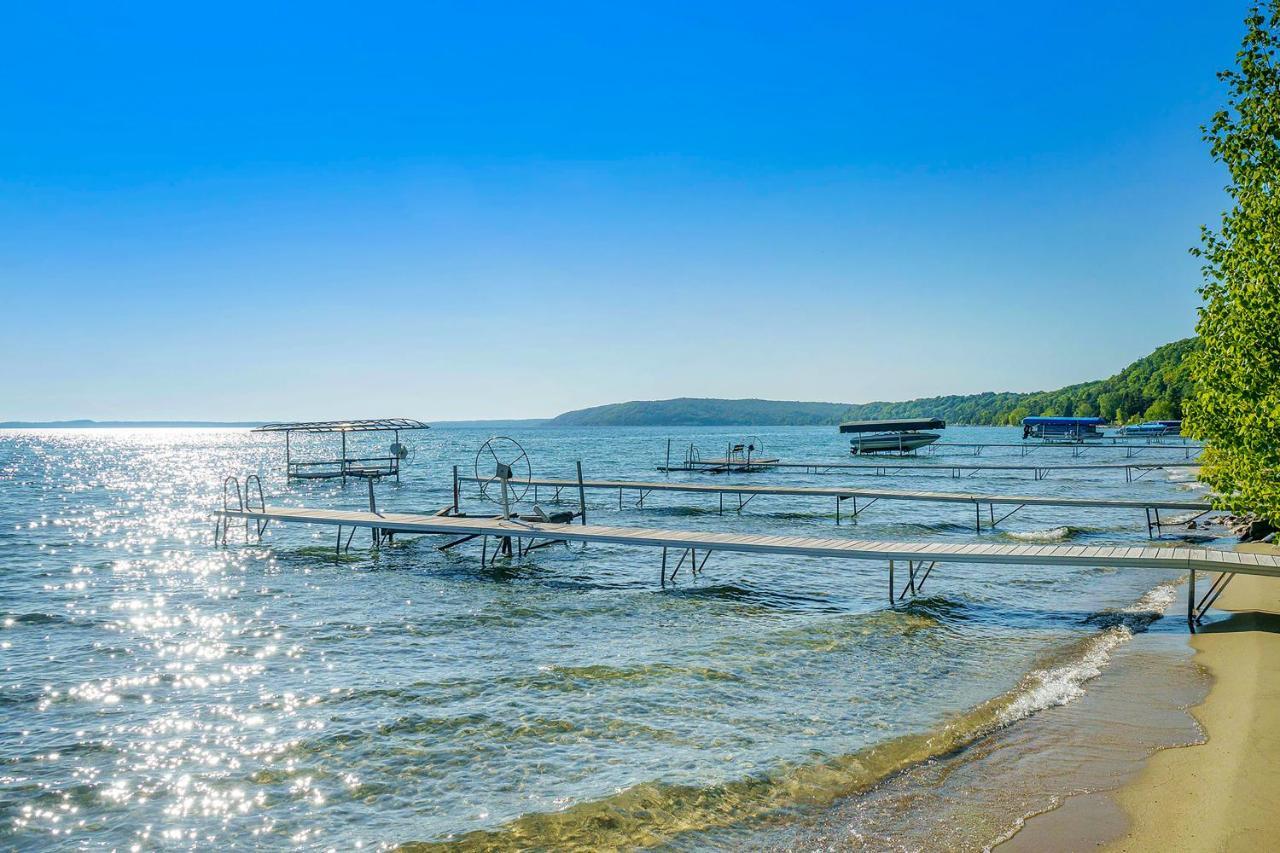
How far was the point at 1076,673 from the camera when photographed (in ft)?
30.7

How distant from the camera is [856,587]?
1532 centimetres

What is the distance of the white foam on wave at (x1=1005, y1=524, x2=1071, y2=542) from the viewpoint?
20.4 m

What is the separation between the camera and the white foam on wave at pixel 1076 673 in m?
8.27

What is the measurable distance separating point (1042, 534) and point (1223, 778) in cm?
1689

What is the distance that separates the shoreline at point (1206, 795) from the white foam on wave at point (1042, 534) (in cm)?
1226

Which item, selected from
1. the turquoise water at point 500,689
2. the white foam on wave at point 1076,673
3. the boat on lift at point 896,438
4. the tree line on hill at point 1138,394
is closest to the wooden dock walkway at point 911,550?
the white foam on wave at point 1076,673

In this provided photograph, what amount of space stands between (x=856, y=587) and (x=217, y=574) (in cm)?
1410

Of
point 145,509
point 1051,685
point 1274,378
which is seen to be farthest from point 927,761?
point 145,509

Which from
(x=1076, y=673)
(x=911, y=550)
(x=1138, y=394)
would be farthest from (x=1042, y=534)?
(x=1138, y=394)

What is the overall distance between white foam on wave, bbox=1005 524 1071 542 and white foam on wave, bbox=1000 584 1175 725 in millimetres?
7530

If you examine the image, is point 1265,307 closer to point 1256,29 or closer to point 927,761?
point 1256,29

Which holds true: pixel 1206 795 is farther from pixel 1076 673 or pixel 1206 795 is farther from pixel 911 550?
pixel 911 550

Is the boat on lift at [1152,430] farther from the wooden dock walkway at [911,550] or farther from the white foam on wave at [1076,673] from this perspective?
the white foam on wave at [1076,673]

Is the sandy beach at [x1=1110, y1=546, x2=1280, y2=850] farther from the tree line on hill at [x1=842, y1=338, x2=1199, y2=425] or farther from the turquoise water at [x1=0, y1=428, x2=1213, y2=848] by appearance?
the tree line on hill at [x1=842, y1=338, x2=1199, y2=425]
